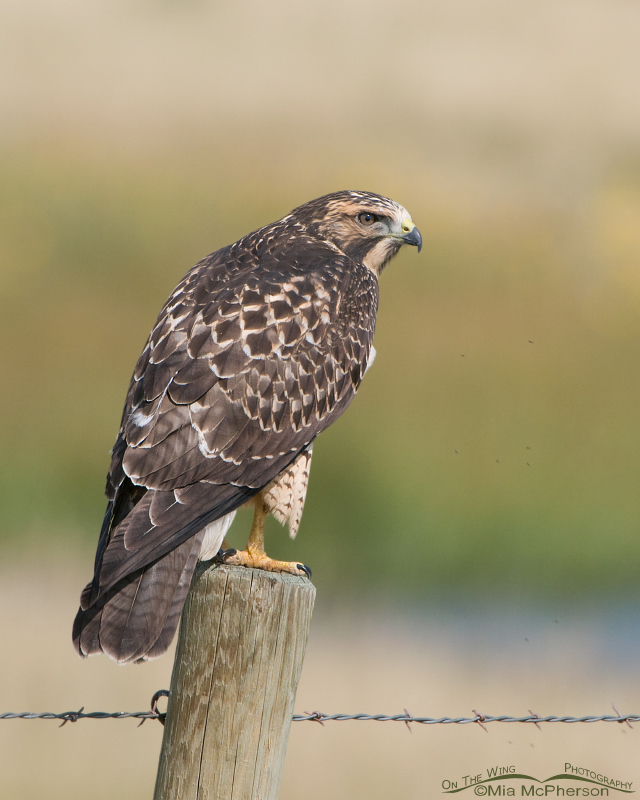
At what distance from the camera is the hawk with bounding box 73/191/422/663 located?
274 centimetres

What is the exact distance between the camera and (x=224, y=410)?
3.21 m

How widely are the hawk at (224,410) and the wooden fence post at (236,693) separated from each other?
30cm

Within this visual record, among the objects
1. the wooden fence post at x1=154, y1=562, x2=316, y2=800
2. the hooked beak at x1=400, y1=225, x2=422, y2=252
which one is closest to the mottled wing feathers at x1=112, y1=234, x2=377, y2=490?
the hooked beak at x1=400, y1=225, x2=422, y2=252

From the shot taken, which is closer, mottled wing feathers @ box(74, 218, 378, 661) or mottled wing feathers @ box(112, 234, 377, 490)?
mottled wing feathers @ box(74, 218, 378, 661)

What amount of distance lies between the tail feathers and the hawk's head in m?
1.92

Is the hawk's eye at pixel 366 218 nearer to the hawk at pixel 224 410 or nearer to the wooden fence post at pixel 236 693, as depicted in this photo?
the hawk at pixel 224 410

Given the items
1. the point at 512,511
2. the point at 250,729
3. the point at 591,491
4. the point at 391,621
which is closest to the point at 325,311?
the point at 250,729

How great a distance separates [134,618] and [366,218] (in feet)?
7.20

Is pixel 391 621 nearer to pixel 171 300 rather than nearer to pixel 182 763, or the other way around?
pixel 171 300

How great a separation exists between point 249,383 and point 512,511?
5449mm

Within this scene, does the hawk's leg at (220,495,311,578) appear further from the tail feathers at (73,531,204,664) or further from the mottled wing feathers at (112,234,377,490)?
the tail feathers at (73,531,204,664)

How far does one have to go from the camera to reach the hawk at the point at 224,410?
2736mm

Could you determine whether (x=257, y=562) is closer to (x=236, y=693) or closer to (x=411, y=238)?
(x=236, y=693)

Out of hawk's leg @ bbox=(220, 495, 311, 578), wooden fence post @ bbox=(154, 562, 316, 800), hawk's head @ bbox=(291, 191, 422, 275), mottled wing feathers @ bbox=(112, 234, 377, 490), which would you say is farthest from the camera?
hawk's head @ bbox=(291, 191, 422, 275)
